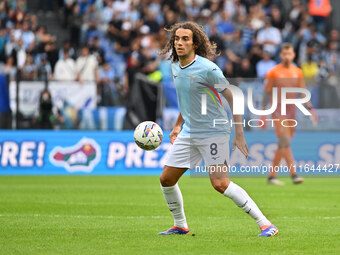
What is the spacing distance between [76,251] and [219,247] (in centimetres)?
149

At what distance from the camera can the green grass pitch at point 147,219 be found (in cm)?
787

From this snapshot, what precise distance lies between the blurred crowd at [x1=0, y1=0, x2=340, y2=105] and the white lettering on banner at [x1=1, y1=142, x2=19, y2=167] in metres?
3.13

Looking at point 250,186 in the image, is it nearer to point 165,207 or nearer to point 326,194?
point 326,194

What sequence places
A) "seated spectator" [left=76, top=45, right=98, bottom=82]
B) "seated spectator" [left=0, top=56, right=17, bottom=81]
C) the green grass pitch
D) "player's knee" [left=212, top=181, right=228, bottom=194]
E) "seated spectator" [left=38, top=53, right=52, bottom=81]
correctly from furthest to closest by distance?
"seated spectator" [left=0, top=56, right=17, bottom=81] → "seated spectator" [left=76, top=45, right=98, bottom=82] → "seated spectator" [left=38, top=53, right=52, bottom=81] → "player's knee" [left=212, top=181, right=228, bottom=194] → the green grass pitch

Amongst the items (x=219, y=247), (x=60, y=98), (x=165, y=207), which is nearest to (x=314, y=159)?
(x=60, y=98)

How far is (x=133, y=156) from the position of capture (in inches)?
758

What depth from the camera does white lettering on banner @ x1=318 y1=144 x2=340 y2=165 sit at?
19.2 metres

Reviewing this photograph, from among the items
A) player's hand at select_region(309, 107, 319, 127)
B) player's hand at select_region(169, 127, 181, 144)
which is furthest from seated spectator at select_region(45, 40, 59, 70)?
player's hand at select_region(169, 127, 181, 144)

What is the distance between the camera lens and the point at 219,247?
7.86 metres

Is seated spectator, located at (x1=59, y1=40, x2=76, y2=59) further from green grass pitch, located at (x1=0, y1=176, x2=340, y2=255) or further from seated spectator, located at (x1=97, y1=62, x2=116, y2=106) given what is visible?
green grass pitch, located at (x1=0, y1=176, x2=340, y2=255)

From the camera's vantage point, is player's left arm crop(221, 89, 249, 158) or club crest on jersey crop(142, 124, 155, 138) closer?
player's left arm crop(221, 89, 249, 158)

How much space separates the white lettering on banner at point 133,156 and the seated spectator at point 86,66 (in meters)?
2.97

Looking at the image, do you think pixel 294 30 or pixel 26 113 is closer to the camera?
pixel 26 113

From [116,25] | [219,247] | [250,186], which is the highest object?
[116,25]
